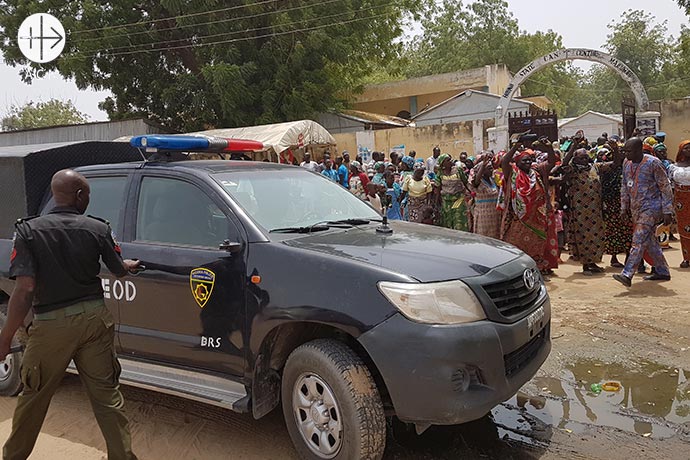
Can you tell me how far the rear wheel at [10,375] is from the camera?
4422 millimetres

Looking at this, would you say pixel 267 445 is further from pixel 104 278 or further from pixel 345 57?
pixel 345 57

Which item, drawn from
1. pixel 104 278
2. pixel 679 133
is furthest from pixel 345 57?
pixel 104 278

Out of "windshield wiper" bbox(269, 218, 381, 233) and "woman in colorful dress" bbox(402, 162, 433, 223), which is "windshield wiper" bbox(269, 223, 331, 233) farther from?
"woman in colorful dress" bbox(402, 162, 433, 223)

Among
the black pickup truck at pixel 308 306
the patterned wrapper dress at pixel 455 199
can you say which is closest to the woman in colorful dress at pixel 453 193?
the patterned wrapper dress at pixel 455 199

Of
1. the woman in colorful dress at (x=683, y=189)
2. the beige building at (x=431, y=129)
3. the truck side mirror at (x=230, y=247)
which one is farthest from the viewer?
the beige building at (x=431, y=129)

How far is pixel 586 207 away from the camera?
7770 mm

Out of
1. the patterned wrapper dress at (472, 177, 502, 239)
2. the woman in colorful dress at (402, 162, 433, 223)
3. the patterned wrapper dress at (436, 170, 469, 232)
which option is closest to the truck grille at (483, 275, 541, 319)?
the patterned wrapper dress at (472, 177, 502, 239)

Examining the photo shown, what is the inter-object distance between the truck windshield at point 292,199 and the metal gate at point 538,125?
1198cm

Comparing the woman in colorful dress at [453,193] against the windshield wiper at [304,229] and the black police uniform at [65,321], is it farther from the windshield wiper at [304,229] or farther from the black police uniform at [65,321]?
the black police uniform at [65,321]

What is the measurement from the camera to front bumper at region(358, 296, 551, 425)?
276 centimetres

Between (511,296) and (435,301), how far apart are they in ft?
1.77

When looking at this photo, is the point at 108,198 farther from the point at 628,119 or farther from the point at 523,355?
the point at 628,119

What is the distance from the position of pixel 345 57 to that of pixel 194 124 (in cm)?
698

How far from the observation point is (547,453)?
3244 millimetres
